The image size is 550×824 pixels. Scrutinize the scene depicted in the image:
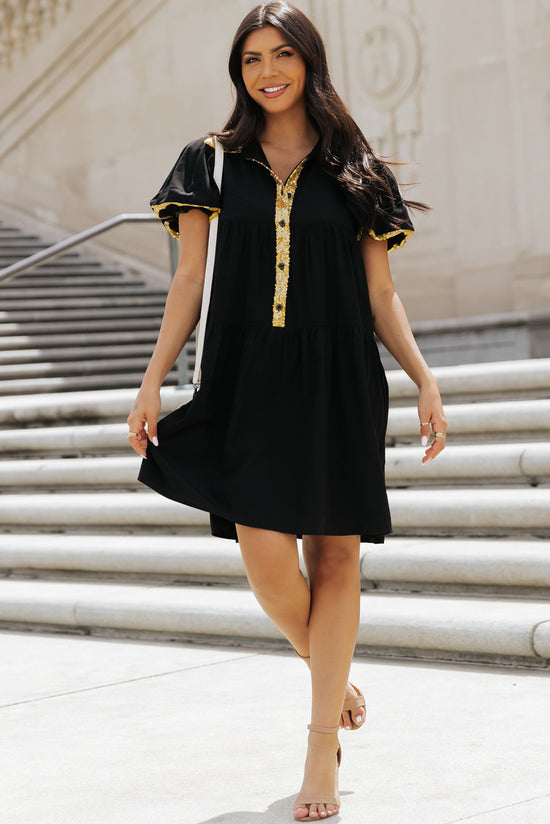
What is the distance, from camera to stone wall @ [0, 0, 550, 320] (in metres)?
9.54

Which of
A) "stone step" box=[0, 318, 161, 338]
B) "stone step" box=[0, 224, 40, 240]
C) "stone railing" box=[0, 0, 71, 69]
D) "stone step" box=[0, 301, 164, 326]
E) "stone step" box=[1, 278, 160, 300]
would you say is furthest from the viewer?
"stone railing" box=[0, 0, 71, 69]

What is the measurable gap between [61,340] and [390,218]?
7795mm

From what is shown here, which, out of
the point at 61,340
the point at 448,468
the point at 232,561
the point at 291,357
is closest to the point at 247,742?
the point at 291,357

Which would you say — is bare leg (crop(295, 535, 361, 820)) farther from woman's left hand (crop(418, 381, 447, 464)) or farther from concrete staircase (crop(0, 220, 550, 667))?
concrete staircase (crop(0, 220, 550, 667))

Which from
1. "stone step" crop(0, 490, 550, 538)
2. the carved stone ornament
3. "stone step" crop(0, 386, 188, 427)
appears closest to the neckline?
"stone step" crop(0, 490, 550, 538)

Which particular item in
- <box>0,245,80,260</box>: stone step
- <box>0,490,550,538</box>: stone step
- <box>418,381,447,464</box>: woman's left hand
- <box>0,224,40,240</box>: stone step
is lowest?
<box>0,490,550,538</box>: stone step

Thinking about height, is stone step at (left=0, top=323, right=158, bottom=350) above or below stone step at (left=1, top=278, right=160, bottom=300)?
below

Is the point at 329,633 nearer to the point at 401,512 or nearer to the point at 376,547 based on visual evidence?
the point at 376,547

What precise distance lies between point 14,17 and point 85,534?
34.8ft

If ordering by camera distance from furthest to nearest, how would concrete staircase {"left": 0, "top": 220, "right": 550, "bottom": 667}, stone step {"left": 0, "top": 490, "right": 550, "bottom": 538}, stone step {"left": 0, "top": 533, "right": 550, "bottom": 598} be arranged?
stone step {"left": 0, "top": 490, "right": 550, "bottom": 538}, stone step {"left": 0, "top": 533, "right": 550, "bottom": 598}, concrete staircase {"left": 0, "top": 220, "right": 550, "bottom": 667}

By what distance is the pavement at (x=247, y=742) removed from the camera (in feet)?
8.77

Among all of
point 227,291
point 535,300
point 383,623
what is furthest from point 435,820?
point 535,300

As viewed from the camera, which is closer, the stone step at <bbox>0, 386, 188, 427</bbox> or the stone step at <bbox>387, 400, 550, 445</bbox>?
the stone step at <bbox>387, 400, 550, 445</bbox>

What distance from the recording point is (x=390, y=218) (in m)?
2.85
